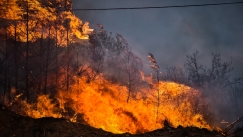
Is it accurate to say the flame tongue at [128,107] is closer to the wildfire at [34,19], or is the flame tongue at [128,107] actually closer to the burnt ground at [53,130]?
the wildfire at [34,19]

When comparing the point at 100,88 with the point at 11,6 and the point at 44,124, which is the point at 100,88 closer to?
the point at 11,6

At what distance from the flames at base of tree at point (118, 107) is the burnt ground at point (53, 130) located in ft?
38.8

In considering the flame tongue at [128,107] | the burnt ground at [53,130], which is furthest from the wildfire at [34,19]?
the burnt ground at [53,130]

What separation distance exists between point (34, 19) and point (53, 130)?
27.5 metres

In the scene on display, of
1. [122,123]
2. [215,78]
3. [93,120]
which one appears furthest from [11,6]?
[215,78]

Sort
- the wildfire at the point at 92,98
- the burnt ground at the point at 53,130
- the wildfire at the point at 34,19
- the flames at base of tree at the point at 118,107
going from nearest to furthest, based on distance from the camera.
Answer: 1. the burnt ground at the point at 53,130
2. the flames at base of tree at the point at 118,107
3. the wildfire at the point at 92,98
4. the wildfire at the point at 34,19

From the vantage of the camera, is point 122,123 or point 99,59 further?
point 99,59

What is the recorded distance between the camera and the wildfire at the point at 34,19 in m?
28.4

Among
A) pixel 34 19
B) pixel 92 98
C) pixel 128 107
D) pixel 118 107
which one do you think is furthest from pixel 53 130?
pixel 34 19

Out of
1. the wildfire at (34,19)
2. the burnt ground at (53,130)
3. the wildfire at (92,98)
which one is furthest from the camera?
the wildfire at (34,19)

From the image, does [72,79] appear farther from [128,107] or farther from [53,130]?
[53,130]

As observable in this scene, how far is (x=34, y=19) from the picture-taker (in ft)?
102

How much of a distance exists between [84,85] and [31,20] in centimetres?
1353

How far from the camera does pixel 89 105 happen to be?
25.8 metres
